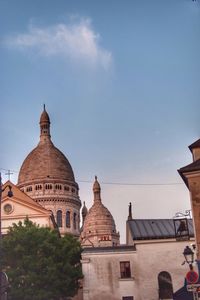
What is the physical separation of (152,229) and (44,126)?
5808 centimetres

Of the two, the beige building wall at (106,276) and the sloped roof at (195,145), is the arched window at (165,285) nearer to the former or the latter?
the beige building wall at (106,276)

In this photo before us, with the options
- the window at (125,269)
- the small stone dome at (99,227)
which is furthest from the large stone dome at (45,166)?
the window at (125,269)

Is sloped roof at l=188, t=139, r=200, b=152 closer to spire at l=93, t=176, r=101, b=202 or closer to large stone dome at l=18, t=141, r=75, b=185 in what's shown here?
large stone dome at l=18, t=141, r=75, b=185

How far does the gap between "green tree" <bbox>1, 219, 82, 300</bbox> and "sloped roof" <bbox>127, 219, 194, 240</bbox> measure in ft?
16.7

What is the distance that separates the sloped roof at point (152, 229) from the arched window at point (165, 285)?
2.85 meters

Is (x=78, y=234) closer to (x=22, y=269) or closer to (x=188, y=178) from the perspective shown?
(x=22, y=269)

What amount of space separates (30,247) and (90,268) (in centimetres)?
510

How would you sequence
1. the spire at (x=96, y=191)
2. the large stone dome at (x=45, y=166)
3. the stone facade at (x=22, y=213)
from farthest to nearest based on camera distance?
the spire at (x=96, y=191)
the large stone dome at (x=45, y=166)
the stone facade at (x=22, y=213)

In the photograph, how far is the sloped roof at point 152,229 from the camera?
124ft

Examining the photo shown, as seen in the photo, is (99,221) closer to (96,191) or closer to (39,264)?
(96,191)

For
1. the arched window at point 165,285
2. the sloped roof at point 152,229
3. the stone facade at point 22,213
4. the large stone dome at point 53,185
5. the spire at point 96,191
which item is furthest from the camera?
the spire at point 96,191

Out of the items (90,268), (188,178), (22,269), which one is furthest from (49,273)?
(188,178)

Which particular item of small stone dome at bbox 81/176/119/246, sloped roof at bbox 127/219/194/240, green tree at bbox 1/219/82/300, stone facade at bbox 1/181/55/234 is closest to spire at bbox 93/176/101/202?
small stone dome at bbox 81/176/119/246

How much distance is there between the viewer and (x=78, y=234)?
274 ft
